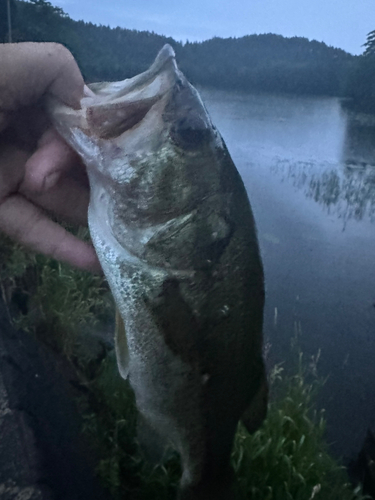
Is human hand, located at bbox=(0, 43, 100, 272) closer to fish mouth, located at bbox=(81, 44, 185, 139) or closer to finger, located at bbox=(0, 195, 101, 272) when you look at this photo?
finger, located at bbox=(0, 195, 101, 272)

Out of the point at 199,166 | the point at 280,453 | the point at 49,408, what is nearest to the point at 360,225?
the point at 280,453

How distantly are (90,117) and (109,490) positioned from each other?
193 cm

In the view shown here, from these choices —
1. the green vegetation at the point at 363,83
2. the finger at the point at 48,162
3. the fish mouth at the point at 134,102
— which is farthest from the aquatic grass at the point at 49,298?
the green vegetation at the point at 363,83

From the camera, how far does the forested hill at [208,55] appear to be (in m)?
2.69

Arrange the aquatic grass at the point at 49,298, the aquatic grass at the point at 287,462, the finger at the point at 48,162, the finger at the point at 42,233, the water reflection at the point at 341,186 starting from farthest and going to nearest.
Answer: the water reflection at the point at 341,186, the aquatic grass at the point at 49,298, the aquatic grass at the point at 287,462, the finger at the point at 42,233, the finger at the point at 48,162

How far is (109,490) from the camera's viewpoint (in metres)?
2.22

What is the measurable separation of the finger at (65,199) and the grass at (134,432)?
1.33 m

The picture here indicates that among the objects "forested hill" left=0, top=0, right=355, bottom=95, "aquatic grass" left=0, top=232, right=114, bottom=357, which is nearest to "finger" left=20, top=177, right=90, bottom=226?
"forested hill" left=0, top=0, right=355, bottom=95

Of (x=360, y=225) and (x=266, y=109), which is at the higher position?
(x=266, y=109)

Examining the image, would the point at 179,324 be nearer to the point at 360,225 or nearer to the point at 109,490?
the point at 109,490

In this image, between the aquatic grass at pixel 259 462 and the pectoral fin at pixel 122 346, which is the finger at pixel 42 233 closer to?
the pectoral fin at pixel 122 346

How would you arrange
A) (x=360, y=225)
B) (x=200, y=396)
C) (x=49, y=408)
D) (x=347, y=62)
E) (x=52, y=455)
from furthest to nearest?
(x=360, y=225)
(x=347, y=62)
(x=49, y=408)
(x=52, y=455)
(x=200, y=396)

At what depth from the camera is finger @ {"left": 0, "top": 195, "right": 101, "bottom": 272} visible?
1438 millimetres

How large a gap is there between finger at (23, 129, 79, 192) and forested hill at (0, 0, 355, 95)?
3.28ft
